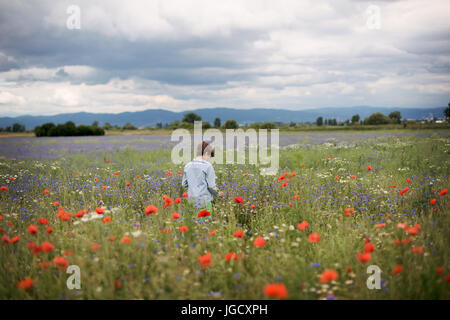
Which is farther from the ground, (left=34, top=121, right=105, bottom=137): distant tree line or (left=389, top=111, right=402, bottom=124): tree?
(left=389, top=111, right=402, bottom=124): tree

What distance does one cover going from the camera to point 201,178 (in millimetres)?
4867

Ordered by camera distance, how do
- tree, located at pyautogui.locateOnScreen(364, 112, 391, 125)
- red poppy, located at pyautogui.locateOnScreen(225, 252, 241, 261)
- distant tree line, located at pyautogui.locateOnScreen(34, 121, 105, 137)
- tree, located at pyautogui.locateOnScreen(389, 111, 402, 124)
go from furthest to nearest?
tree, located at pyautogui.locateOnScreen(364, 112, 391, 125) < tree, located at pyautogui.locateOnScreen(389, 111, 402, 124) < distant tree line, located at pyautogui.locateOnScreen(34, 121, 105, 137) < red poppy, located at pyautogui.locateOnScreen(225, 252, 241, 261)

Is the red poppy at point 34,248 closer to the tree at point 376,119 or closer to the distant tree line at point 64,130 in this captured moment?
the distant tree line at point 64,130

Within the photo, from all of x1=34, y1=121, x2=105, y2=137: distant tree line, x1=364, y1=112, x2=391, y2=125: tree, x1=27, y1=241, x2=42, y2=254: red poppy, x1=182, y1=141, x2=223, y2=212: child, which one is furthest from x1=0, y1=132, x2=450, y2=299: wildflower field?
x1=364, y1=112, x2=391, y2=125: tree

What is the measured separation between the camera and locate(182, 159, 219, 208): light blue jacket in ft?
A: 15.7

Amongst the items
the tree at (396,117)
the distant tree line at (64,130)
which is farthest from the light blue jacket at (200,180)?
the tree at (396,117)

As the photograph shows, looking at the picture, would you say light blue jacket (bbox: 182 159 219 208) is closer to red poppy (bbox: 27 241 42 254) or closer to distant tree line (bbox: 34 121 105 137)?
red poppy (bbox: 27 241 42 254)

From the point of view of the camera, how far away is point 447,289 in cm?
241

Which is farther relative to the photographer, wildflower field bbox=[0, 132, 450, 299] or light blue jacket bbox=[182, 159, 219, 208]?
light blue jacket bbox=[182, 159, 219, 208]

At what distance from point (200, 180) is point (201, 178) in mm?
42

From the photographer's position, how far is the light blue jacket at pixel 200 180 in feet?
15.7
